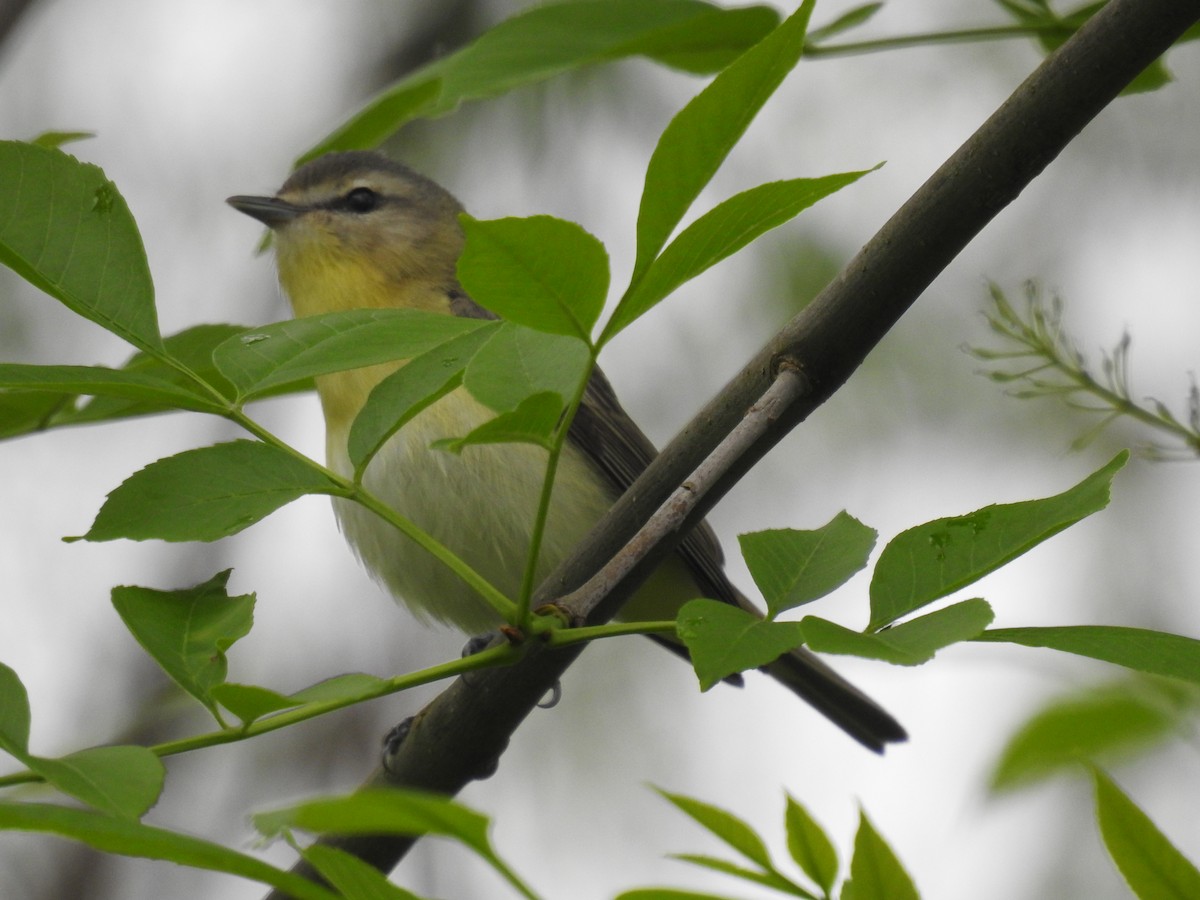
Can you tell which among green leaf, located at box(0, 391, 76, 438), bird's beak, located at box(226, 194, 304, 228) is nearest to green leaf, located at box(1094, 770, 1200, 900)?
green leaf, located at box(0, 391, 76, 438)

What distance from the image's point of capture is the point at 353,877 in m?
1.14

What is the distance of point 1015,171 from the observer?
1848 millimetres

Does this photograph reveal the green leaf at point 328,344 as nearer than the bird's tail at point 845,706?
Yes

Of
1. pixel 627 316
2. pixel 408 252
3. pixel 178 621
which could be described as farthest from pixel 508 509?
pixel 627 316

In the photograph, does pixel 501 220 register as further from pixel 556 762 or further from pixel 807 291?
pixel 556 762

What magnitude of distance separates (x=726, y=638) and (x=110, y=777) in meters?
0.55

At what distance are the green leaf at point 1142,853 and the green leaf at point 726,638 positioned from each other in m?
0.29

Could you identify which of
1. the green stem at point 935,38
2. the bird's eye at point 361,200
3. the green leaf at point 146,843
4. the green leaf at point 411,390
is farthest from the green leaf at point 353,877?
the bird's eye at point 361,200

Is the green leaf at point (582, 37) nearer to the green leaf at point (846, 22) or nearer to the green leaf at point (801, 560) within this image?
the green leaf at point (846, 22)

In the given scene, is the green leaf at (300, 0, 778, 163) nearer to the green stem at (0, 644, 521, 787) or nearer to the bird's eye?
the green stem at (0, 644, 521, 787)

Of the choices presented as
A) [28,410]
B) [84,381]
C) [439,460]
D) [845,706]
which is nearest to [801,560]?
[84,381]

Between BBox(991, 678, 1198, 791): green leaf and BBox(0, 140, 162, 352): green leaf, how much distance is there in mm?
1222

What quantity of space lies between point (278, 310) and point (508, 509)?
11.0 ft

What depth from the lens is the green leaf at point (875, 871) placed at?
1.25 meters
